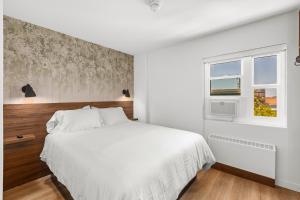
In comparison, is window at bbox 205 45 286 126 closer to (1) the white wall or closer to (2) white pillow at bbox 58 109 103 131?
(1) the white wall

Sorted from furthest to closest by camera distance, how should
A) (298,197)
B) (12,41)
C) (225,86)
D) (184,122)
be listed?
1. (184,122)
2. (225,86)
3. (12,41)
4. (298,197)

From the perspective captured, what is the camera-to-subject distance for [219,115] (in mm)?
2809

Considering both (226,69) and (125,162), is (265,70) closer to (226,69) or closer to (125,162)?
(226,69)

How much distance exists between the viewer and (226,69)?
2.81 metres

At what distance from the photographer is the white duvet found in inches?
46.5

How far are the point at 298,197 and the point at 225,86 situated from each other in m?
1.72

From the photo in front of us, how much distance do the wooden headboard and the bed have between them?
0.38 metres

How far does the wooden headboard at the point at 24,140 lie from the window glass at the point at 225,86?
2703 millimetres

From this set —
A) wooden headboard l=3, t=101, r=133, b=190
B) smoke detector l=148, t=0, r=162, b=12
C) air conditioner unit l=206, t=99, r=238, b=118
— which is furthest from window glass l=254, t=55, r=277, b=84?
wooden headboard l=3, t=101, r=133, b=190

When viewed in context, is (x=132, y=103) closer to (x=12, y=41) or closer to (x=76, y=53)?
(x=76, y=53)

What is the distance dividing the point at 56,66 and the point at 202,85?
2507mm

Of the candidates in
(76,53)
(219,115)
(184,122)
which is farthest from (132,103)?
(219,115)

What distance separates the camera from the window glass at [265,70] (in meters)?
2.37

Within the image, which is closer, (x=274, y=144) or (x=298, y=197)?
(x=298, y=197)
